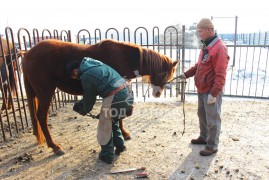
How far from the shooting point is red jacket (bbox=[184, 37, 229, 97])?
2836 mm

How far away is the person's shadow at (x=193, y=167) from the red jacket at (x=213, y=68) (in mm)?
985

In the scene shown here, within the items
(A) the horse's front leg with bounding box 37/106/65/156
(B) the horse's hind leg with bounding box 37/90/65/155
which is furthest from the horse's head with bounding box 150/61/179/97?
Result: (A) the horse's front leg with bounding box 37/106/65/156

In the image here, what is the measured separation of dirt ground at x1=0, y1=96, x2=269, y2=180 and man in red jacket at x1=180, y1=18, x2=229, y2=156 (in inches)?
14.9

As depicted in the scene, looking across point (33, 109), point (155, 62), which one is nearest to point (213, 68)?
point (155, 62)

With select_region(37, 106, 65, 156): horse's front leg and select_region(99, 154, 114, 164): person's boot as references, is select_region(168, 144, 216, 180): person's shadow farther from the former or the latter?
select_region(37, 106, 65, 156): horse's front leg

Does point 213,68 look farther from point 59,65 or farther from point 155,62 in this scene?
point 59,65

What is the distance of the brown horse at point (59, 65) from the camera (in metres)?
3.37

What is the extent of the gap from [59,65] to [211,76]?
2225 millimetres

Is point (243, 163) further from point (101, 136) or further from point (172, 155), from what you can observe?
point (101, 136)

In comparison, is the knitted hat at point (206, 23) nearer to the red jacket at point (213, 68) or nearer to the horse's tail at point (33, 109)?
the red jacket at point (213, 68)

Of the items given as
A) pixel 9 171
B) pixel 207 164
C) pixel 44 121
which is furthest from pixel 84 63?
pixel 207 164

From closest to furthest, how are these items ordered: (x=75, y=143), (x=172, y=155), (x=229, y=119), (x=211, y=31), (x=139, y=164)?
1. (x=211, y=31)
2. (x=139, y=164)
3. (x=172, y=155)
4. (x=75, y=143)
5. (x=229, y=119)

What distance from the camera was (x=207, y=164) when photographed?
311 cm

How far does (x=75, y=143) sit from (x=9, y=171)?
107cm
